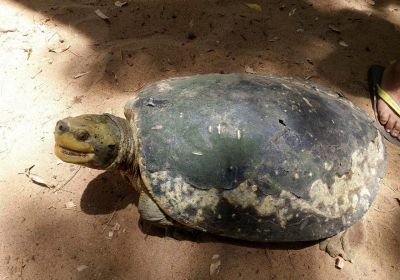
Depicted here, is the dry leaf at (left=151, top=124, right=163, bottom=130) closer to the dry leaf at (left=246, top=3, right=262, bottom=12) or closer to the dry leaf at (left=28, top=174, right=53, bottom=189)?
the dry leaf at (left=28, top=174, right=53, bottom=189)

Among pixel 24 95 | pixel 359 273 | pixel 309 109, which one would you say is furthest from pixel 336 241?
pixel 24 95

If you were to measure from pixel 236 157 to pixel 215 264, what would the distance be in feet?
2.59

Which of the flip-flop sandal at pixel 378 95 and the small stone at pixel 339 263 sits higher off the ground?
the flip-flop sandal at pixel 378 95

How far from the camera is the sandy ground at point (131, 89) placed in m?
2.26

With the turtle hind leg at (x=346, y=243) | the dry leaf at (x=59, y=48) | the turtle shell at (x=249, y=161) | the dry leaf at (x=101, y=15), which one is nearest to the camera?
the turtle shell at (x=249, y=161)

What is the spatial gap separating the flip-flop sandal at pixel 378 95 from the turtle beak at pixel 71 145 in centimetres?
236

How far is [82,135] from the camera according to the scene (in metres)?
2.01

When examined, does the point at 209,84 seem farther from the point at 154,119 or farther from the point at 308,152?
the point at 308,152

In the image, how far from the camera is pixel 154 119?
6.88ft

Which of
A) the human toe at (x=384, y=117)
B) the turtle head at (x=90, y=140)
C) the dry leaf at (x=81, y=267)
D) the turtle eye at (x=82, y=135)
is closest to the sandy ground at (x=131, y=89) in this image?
the dry leaf at (x=81, y=267)

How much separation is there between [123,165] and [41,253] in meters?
0.81

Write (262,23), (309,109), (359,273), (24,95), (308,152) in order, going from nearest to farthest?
1. (308,152)
2. (309,109)
3. (359,273)
4. (24,95)
5. (262,23)

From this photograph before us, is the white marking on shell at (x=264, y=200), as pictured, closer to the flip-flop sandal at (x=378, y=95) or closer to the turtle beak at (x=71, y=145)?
the turtle beak at (x=71, y=145)

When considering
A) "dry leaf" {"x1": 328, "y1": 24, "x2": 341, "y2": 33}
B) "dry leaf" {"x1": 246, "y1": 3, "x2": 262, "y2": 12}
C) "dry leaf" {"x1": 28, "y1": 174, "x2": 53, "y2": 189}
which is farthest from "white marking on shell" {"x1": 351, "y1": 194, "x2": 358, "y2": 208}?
"dry leaf" {"x1": 246, "y1": 3, "x2": 262, "y2": 12}
